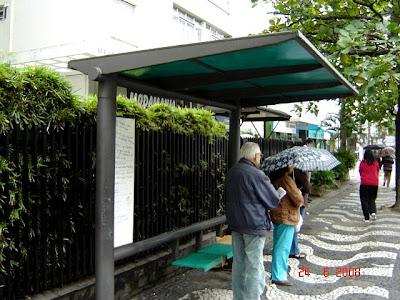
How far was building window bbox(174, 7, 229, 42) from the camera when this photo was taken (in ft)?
52.3

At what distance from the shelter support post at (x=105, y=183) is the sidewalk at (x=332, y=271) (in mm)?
1385

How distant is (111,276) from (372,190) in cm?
740

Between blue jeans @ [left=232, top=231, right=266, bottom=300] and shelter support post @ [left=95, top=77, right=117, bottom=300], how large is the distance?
4.52 ft

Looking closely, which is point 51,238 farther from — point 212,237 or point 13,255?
point 212,237

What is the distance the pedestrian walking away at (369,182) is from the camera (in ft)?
29.7

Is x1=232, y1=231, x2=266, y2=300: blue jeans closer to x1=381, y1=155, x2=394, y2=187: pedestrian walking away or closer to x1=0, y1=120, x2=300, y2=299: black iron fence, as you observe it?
x1=0, y1=120, x2=300, y2=299: black iron fence

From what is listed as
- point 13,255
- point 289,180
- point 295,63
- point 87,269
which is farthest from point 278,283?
point 13,255

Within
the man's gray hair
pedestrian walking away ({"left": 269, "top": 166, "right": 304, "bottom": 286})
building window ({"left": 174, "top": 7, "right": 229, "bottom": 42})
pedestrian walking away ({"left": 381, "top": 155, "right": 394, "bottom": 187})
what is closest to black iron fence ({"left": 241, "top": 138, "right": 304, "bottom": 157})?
pedestrian walking away ({"left": 269, "top": 166, "right": 304, "bottom": 286})

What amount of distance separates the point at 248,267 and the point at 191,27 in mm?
14331

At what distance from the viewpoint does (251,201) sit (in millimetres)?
3941

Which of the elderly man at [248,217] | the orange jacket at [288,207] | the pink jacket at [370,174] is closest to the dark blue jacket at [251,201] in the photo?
the elderly man at [248,217]

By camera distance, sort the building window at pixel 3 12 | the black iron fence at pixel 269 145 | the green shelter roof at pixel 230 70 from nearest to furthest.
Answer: the green shelter roof at pixel 230 70
the black iron fence at pixel 269 145
the building window at pixel 3 12

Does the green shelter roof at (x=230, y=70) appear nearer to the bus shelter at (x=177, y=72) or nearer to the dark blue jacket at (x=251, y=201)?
the bus shelter at (x=177, y=72)
